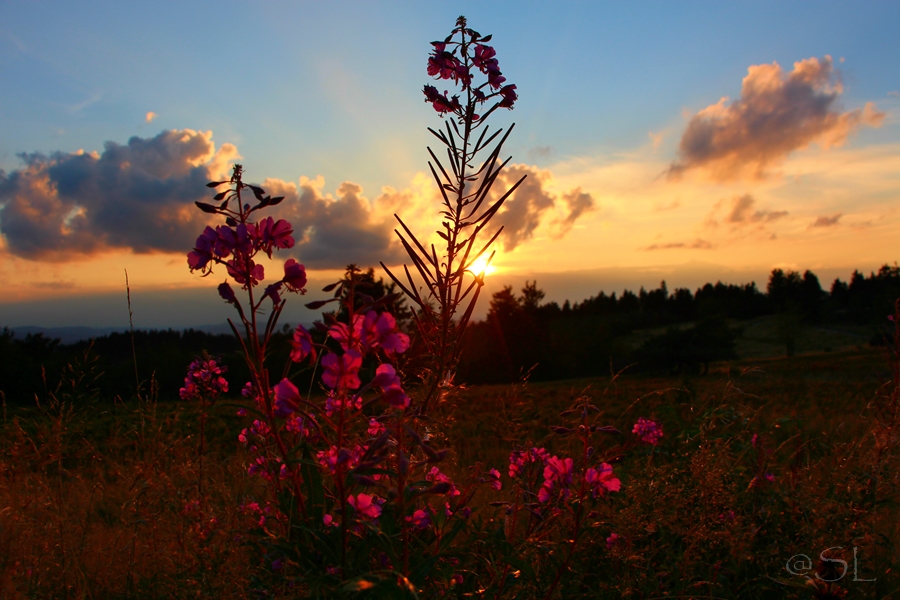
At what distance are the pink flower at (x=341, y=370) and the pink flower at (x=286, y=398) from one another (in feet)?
0.29

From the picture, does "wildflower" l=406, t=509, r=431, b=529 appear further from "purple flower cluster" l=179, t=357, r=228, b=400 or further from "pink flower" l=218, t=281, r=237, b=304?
"purple flower cluster" l=179, t=357, r=228, b=400

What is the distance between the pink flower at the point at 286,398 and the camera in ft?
3.45

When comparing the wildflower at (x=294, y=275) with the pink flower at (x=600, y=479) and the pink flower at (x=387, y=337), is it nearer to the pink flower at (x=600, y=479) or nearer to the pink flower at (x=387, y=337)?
the pink flower at (x=387, y=337)

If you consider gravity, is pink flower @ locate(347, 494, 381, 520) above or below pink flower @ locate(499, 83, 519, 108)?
below

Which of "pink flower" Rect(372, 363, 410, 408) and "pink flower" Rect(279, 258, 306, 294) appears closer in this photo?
"pink flower" Rect(372, 363, 410, 408)

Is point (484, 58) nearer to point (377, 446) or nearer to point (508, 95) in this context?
point (508, 95)

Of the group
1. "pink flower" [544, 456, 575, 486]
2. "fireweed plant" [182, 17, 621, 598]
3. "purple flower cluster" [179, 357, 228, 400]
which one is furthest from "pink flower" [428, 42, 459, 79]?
"purple flower cluster" [179, 357, 228, 400]

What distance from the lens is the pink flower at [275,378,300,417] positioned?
1052mm

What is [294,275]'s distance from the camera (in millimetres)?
1351

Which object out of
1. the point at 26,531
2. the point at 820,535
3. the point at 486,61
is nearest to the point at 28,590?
the point at 26,531

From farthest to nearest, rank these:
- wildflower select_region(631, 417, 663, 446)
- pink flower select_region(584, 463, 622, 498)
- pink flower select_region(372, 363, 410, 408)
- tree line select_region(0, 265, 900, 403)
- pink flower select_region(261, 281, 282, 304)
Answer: tree line select_region(0, 265, 900, 403) < wildflower select_region(631, 417, 663, 446) < pink flower select_region(584, 463, 622, 498) < pink flower select_region(261, 281, 282, 304) < pink flower select_region(372, 363, 410, 408)

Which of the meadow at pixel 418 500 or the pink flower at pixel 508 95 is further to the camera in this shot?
the pink flower at pixel 508 95

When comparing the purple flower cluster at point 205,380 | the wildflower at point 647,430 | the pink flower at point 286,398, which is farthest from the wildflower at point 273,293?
the wildflower at point 647,430

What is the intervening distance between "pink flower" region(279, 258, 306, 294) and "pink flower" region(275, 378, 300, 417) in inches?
13.2
